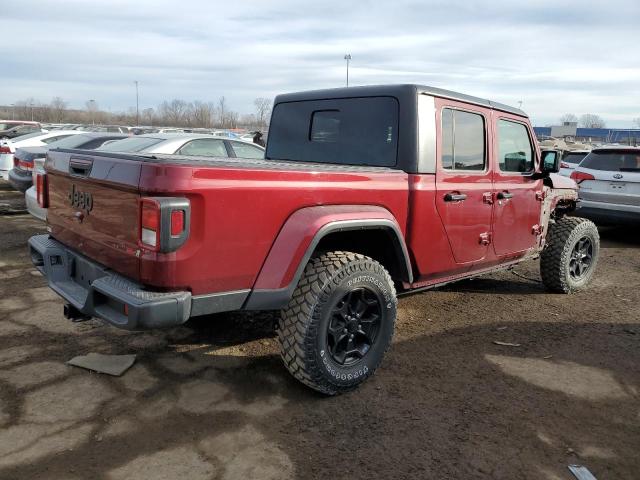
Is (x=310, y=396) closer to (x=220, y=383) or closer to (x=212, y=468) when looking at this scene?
(x=220, y=383)

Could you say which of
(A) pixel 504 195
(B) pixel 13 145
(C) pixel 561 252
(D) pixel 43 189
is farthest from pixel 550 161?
(B) pixel 13 145

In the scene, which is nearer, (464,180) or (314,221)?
(314,221)

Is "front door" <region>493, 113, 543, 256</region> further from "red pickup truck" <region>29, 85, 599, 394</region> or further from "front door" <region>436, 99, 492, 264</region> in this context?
"front door" <region>436, 99, 492, 264</region>

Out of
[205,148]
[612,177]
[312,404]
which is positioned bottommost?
[312,404]

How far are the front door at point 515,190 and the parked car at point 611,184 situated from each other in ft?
13.6

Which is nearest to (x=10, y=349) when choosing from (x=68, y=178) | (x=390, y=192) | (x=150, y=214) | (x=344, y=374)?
(x=68, y=178)

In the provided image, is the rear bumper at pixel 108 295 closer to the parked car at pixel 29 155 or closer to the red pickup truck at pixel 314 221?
the red pickup truck at pixel 314 221

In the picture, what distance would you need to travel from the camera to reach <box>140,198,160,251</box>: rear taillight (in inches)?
98.7

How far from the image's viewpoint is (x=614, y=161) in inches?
345

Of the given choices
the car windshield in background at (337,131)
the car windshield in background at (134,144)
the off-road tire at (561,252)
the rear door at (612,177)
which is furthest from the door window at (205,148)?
the rear door at (612,177)

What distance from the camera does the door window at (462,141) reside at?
405cm

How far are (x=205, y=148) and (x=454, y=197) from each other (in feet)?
16.6

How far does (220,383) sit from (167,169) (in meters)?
1.61

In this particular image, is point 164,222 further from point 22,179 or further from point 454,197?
point 22,179
